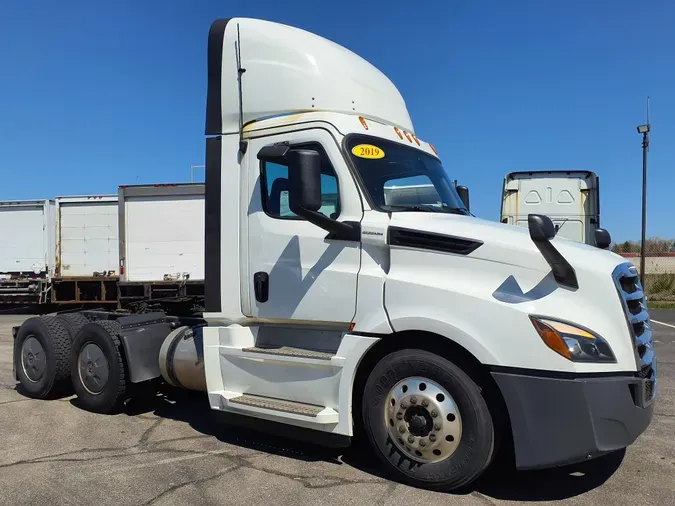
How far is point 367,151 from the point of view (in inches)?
179

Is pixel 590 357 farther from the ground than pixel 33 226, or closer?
closer

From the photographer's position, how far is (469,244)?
153 inches

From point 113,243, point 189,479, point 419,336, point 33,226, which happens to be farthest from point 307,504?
point 33,226

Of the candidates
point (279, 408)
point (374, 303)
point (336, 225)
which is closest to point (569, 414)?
point (374, 303)

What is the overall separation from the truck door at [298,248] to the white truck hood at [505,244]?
1.55 ft

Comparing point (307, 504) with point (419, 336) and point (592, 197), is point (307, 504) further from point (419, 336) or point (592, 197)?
point (592, 197)

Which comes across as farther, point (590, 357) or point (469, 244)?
point (469, 244)

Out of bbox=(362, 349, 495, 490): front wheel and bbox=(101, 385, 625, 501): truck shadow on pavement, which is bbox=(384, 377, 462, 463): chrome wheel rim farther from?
bbox=(101, 385, 625, 501): truck shadow on pavement

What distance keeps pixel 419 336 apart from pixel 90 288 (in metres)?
14.9

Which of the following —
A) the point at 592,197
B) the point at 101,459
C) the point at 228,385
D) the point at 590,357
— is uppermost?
the point at 592,197

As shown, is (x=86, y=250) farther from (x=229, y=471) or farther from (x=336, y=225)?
(x=336, y=225)

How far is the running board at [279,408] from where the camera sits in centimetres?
424

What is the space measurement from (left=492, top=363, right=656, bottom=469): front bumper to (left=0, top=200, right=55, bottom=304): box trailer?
16.8 metres

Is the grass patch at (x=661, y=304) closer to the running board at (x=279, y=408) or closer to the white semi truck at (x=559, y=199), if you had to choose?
the white semi truck at (x=559, y=199)
